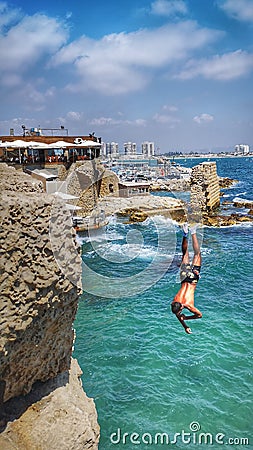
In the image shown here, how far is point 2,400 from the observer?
6078 mm

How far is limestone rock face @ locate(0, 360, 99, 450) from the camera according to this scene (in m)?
5.93

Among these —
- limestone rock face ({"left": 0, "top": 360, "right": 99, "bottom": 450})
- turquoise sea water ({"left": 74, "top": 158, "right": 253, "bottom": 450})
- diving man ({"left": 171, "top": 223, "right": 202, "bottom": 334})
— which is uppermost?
diving man ({"left": 171, "top": 223, "right": 202, "bottom": 334})

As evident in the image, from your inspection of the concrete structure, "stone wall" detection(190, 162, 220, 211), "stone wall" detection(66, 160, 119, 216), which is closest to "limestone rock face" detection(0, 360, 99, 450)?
"stone wall" detection(66, 160, 119, 216)

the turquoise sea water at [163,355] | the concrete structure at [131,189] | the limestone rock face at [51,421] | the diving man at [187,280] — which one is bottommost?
the turquoise sea water at [163,355]

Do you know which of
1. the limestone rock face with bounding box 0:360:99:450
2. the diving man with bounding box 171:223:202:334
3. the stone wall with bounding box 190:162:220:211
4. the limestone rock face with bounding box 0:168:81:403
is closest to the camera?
the limestone rock face with bounding box 0:168:81:403

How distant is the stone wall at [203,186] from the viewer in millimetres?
40312

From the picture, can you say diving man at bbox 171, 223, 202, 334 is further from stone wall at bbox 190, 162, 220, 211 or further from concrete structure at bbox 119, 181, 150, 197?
concrete structure at bbox 119, 181, 150, 197

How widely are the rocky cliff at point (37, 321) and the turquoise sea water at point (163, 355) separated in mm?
2966

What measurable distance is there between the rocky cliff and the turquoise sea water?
2.97m

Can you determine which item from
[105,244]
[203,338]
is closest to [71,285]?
[203,338]

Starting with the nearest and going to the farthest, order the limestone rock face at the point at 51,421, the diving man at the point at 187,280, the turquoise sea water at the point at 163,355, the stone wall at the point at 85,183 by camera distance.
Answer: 1. the limestone rock face at the point at 51,421
2. the diving man at the point at 187,280
3. the turquoise sea water at the point at 163,355
4. the stone wall at the point at 85,183

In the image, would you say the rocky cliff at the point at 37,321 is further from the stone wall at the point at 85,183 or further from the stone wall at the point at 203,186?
the stone wall at the point at 203,186

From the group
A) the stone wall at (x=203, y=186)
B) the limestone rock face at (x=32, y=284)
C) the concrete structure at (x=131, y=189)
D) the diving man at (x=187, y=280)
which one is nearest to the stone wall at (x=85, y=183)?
the concrete structure at (x=131, y=189)

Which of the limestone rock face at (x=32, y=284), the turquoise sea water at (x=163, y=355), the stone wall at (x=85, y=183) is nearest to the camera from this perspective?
the limestone rock face at (x=32, y=284)
